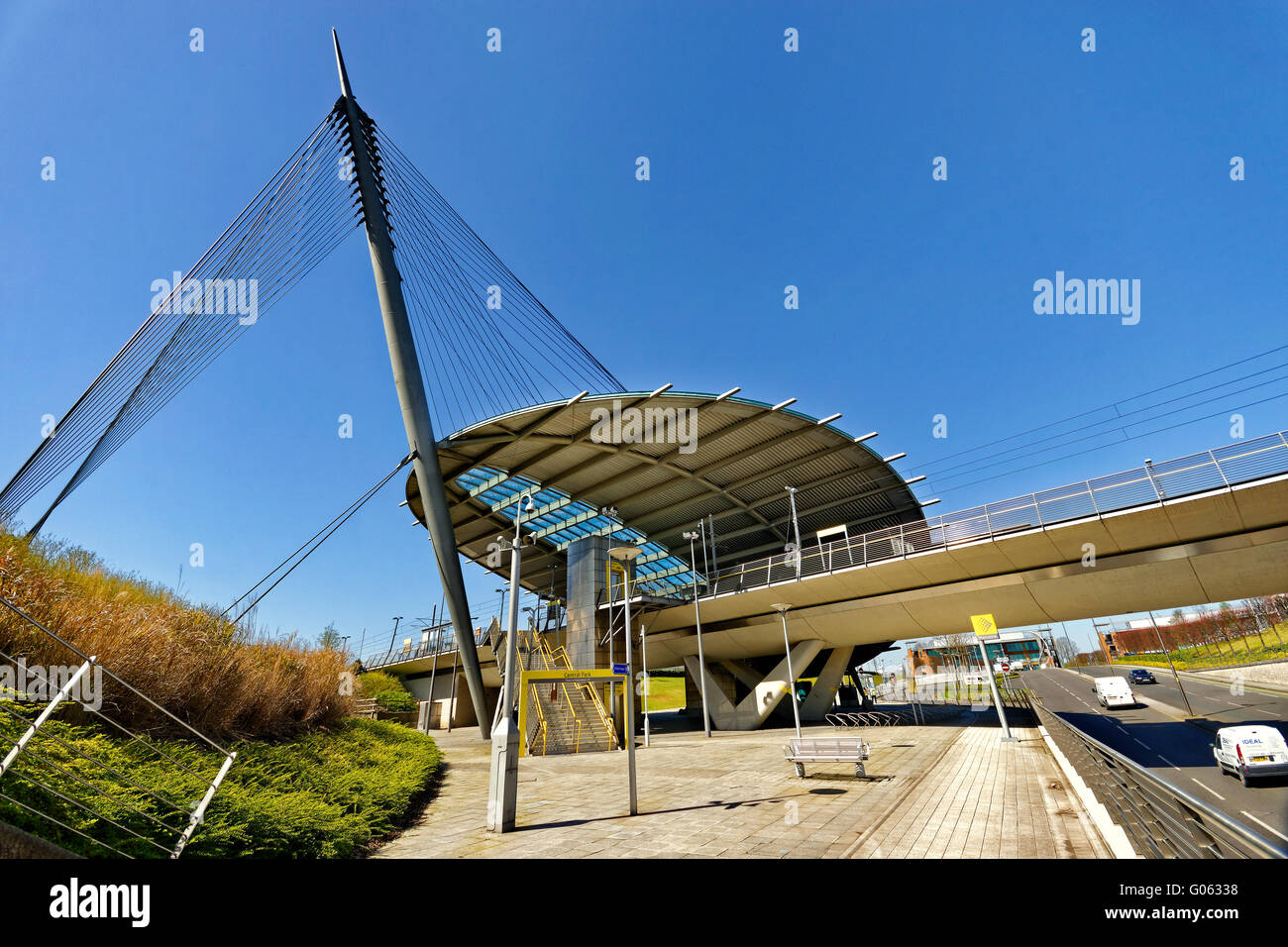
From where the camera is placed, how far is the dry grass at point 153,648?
6.93 m

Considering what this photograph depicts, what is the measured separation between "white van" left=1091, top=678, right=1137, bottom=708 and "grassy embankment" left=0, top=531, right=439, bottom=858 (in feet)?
139

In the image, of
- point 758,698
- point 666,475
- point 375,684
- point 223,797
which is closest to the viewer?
point 223,797

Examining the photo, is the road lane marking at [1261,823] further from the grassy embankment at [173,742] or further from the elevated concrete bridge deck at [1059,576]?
the grassy embankment at [173,742]

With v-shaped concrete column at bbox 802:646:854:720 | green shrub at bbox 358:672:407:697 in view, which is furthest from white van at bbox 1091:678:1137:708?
green shrub at bbox 358:672:407:697

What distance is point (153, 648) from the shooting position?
8.02 metres

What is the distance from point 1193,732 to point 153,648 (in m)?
37.0

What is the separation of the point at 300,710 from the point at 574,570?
66.6 feet

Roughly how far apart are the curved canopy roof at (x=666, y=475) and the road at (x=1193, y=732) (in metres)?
12.6

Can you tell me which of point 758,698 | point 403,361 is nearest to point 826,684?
point 758,698

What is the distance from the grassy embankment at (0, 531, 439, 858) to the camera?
522cm

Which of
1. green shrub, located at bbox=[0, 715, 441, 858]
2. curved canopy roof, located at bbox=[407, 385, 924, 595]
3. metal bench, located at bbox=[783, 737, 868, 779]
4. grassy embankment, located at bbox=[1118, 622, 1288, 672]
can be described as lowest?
grassy embankment, located at bbox=[1118, 622, 1288, 672]

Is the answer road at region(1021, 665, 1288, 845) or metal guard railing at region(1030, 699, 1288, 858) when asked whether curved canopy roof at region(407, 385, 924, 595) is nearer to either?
road at region(1021, 665, 1288, 845)

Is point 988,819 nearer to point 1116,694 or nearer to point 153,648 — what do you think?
point 153,648
